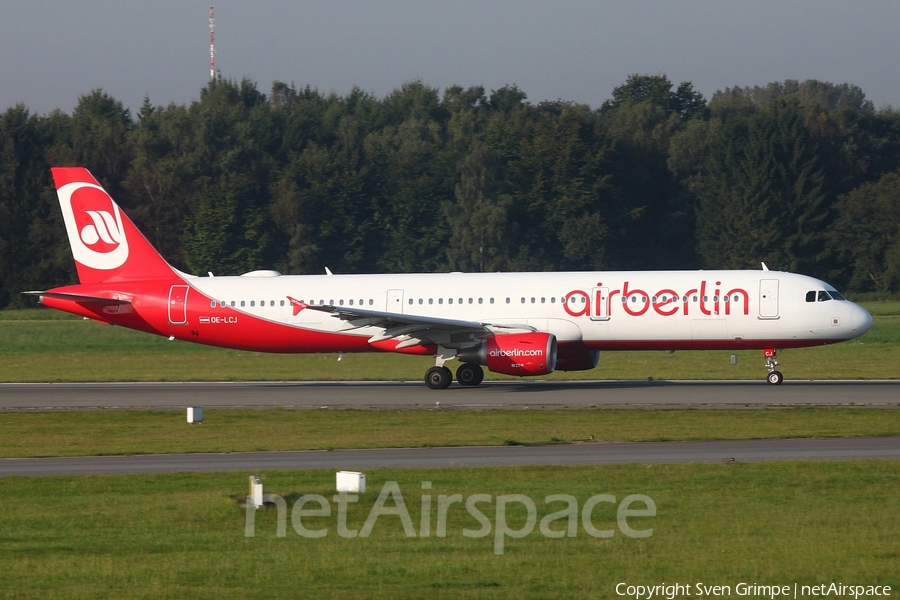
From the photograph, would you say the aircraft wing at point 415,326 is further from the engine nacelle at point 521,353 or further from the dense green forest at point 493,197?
the dense green forest at point 493,197

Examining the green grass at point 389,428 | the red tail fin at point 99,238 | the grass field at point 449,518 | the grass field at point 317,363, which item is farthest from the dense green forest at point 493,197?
the grass field at point 449,518

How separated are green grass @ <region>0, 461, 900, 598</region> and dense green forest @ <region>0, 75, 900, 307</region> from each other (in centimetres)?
6646

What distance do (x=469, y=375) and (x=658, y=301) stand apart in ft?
20.7

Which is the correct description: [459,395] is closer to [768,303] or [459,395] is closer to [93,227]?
[768,303]

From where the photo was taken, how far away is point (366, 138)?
104 meters

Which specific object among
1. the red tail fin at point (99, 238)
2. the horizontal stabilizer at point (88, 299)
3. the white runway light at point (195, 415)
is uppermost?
the red tail fin at point (99, 238)

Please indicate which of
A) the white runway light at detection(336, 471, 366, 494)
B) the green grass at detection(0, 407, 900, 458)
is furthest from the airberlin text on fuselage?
the white runway light at detection(336, 471, 366, 494)

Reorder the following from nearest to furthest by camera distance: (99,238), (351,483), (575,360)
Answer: (351,483), (575,360), (99,238)

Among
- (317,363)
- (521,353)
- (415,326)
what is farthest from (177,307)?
(521,353)

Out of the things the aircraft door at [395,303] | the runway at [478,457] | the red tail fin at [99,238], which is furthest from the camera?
the red tail fin at [99,238]

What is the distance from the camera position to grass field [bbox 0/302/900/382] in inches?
1556

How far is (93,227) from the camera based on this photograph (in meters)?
37.3

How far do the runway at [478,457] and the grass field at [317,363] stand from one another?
17.3 m

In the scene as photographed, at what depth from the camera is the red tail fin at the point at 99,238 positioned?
37.2m
